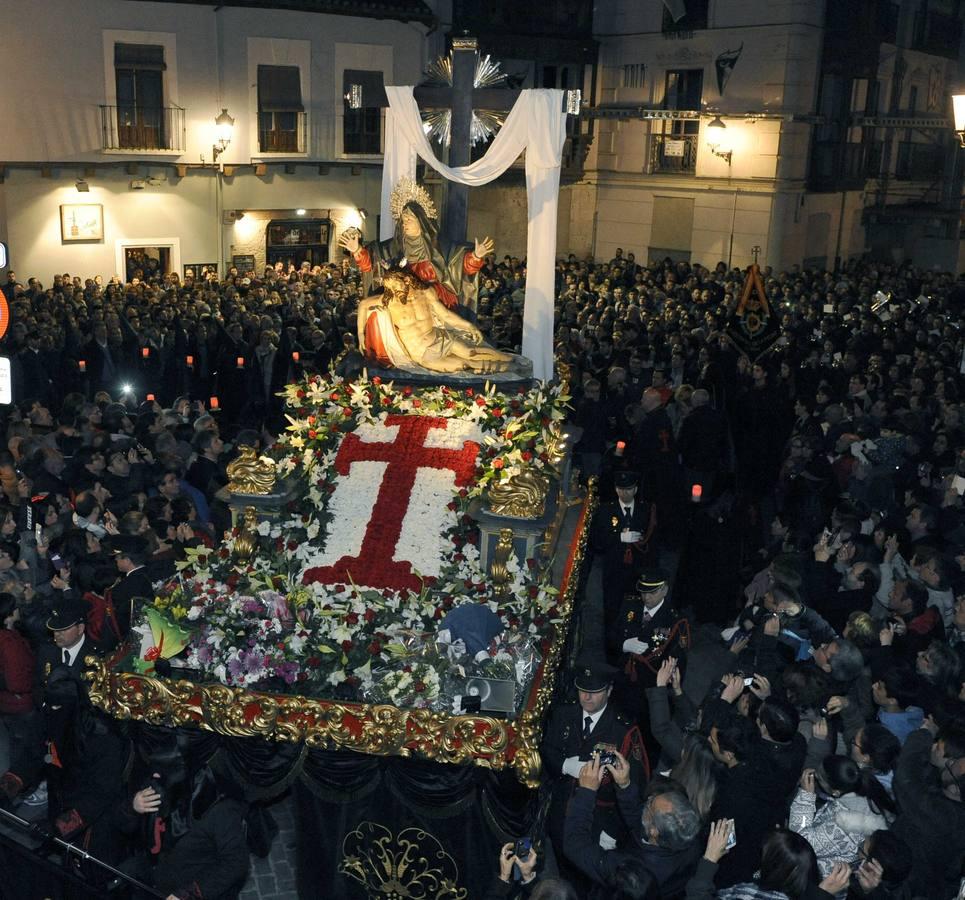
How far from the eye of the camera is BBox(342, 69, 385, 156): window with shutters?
2669cm

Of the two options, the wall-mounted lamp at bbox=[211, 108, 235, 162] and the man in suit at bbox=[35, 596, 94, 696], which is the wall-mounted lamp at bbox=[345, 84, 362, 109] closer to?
the wall-mounted lamp at bbox=[211, 108, 235, 162]

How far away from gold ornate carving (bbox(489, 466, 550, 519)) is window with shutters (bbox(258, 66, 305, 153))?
63.3ft

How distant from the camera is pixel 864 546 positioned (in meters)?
8.58

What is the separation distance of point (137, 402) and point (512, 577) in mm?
7956

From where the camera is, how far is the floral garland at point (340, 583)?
7.24 metres

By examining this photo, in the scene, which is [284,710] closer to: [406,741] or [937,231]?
[406,741]

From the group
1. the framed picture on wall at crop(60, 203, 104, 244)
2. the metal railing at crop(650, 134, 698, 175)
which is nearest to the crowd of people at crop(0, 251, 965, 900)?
the framed picture on wall at crop(60, 203, 104, 244)

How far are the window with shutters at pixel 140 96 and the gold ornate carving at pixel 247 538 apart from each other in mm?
17398

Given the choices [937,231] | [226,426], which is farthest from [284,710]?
[937,231]

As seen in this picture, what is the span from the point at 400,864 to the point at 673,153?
26121mm

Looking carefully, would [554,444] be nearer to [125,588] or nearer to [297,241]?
[125,588]

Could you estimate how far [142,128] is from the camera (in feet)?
79.7

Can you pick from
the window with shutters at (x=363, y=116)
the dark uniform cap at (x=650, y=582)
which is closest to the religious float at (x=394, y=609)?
the dark uniform cap at (x=650, y=582)

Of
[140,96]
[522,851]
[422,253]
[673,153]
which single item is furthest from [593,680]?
[673,153]
